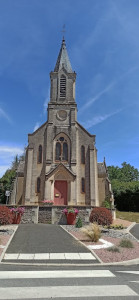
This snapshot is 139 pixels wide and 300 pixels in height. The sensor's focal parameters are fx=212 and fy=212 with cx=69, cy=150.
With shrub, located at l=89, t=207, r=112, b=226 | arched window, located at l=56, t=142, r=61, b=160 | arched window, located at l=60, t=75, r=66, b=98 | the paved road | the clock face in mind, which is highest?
arched window, located at l=60, t=75, r=66, b=98

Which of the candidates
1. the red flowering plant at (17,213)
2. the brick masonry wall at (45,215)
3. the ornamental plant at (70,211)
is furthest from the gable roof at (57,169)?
the red flowering plant at (17,213)

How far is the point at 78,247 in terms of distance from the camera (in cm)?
915

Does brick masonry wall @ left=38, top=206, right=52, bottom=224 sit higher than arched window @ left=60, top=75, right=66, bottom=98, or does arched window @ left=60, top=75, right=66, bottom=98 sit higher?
arched window @ left=60, top=75, right=66, bottom=98

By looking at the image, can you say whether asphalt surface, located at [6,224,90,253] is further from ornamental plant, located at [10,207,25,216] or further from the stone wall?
the stone wall

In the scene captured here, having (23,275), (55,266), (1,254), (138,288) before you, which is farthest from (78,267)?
(1,254)

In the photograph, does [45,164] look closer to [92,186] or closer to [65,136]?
[65,136]

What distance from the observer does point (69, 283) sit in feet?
17.0

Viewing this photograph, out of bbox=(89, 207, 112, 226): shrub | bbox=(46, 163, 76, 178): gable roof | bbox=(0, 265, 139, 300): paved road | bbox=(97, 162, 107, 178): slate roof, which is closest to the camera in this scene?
bbox=(0, 265, 139, 300): paved road

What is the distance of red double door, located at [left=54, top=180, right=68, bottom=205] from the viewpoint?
24031mm

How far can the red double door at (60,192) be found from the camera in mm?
24031

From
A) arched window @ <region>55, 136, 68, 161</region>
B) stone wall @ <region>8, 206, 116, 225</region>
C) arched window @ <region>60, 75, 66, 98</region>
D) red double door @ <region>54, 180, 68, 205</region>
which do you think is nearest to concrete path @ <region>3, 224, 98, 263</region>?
stone wall @ <region>8, 206, 116, 225</region>

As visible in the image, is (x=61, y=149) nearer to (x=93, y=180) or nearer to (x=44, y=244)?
(x=93, y=180)

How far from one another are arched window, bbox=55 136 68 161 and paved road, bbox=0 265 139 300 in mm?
19115

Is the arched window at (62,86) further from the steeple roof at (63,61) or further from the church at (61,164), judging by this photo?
the steeple roof at (63,61)
